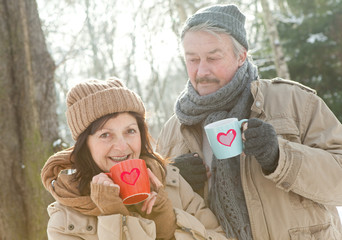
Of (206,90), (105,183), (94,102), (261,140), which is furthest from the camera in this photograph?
(206,90)

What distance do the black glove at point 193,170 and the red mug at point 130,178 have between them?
623 mm

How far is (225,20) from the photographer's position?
2750 millimetres

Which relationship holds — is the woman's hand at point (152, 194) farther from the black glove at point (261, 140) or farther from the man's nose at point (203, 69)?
the man's nose at point (203, 69)

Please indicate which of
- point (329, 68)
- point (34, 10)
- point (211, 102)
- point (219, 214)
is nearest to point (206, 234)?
point (219, 214)

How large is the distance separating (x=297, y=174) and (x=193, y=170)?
2.22ft

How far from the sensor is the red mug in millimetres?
2084

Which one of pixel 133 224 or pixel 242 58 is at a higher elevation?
pixel 242 58

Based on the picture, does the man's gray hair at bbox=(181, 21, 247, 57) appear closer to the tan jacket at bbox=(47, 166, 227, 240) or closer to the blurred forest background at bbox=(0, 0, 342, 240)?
the blurred forest background at bbox=(0, 0, 342, 240)

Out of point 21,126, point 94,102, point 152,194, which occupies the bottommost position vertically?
point 152,194

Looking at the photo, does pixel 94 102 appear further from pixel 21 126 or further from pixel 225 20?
pixel 21 126

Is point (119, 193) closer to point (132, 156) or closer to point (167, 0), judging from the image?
point (132, 156)

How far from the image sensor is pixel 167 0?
15.3m

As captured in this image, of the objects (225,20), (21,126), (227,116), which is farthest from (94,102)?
(21,126)

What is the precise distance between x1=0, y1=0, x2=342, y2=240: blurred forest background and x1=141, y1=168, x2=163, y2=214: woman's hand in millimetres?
470
